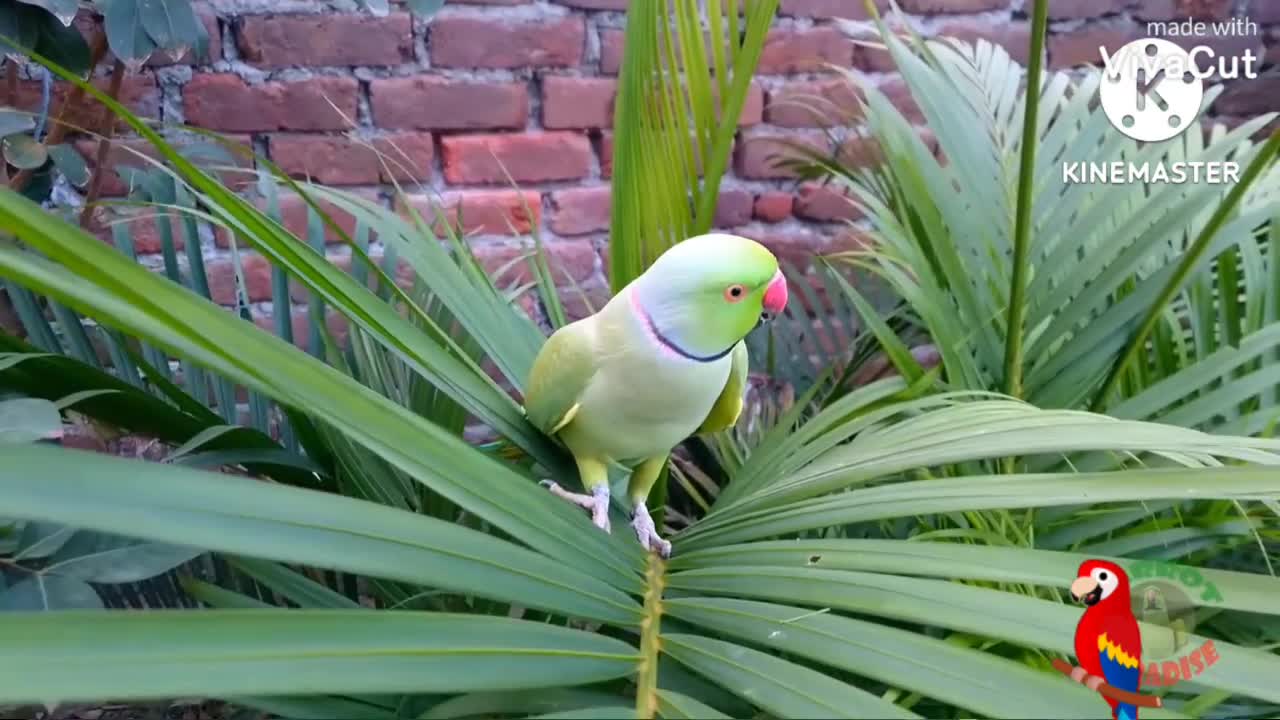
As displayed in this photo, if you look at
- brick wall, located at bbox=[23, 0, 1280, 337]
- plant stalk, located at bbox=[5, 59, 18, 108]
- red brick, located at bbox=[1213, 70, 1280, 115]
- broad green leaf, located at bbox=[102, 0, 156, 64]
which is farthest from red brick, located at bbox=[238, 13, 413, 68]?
red brick, located at bbox=[1213, 70, 1280, 115]

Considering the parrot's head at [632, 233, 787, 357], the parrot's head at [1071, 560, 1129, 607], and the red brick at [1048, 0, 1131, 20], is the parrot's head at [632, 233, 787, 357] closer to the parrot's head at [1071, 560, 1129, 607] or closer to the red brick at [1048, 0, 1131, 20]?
the parrot's head at [1071, 560, 1129, 607]

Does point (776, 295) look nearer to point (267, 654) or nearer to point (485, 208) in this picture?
point (267, 654)

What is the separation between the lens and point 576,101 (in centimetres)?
108

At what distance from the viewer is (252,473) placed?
0.55 m

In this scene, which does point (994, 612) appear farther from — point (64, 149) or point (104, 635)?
point (64, 149)

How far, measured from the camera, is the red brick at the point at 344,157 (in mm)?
979

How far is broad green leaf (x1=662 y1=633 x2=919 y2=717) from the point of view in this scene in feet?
0.85

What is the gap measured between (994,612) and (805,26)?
1042mm

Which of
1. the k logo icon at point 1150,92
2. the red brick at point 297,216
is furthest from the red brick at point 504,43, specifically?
the k logo icon at point 1150,92

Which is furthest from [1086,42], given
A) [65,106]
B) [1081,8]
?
[65,106]

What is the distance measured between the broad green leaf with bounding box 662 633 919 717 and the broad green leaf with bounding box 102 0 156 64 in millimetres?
619

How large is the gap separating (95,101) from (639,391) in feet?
2.60

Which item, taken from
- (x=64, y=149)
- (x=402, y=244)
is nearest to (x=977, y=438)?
(x=402, y=244)

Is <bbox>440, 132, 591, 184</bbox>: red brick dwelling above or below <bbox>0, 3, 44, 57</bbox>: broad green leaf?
below
